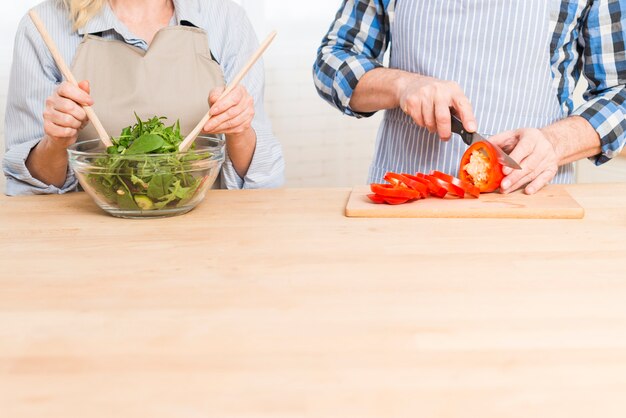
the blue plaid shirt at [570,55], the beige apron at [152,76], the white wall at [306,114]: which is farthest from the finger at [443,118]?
the white wall at [306,114]

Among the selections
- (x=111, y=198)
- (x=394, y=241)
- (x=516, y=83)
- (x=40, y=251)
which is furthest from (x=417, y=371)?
(x=516, y=83)

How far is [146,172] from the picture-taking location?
1.28 metres

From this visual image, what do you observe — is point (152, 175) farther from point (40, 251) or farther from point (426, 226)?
point (426, 226)

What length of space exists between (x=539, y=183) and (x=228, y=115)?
0.58 metres

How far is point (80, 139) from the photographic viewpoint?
1.73 metres

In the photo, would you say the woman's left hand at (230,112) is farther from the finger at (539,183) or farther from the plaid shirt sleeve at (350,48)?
the finger at (539,183)

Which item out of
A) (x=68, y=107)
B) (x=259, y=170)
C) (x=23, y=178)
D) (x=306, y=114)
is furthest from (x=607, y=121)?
(x=306, y=114)

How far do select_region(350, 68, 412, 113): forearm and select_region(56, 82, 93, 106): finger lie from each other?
59 cm

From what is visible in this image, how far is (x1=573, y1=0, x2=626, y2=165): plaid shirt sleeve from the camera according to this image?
166 cm

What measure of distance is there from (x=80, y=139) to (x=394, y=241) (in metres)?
0.83

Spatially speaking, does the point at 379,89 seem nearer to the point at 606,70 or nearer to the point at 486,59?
the point at 486,59

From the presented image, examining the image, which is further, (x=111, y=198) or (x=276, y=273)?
(x=111, y=198)

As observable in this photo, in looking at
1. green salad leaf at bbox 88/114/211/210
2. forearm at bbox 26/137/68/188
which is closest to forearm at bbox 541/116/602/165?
green salad leaf at bbox 88/114/211/210

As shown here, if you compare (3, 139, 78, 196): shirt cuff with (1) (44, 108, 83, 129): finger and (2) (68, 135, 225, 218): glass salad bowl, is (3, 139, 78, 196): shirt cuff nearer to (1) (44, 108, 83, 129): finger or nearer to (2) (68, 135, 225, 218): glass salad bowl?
(1) (44, 108, 83, 129): finger
